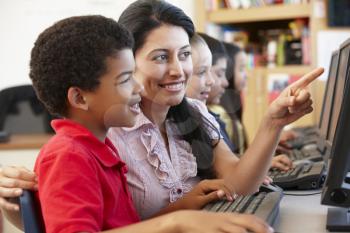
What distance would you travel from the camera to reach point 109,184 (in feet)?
2.92

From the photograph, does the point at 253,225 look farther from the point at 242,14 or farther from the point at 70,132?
the point at 242,14

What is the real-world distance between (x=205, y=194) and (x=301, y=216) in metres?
0.20

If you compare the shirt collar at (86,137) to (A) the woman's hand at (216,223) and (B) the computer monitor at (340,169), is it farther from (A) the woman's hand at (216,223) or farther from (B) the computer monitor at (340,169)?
(B) the computer monitor at (340,169)

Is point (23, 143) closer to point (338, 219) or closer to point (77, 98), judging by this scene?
point (77, 98)

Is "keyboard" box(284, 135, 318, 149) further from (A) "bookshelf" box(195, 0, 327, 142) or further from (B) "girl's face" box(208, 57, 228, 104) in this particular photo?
(A) "bookshelf" box(195, 0, 327, 142)

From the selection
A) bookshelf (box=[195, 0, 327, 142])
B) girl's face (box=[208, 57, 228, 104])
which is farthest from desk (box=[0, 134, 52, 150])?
bookshelf (box=[195, 0, 327, 142])

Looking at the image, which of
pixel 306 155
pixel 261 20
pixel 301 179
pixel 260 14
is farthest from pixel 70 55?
pixel 261 20

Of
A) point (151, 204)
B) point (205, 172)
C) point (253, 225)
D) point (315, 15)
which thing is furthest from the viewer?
point (315, 15)

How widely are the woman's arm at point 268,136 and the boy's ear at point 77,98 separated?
14.7 inches

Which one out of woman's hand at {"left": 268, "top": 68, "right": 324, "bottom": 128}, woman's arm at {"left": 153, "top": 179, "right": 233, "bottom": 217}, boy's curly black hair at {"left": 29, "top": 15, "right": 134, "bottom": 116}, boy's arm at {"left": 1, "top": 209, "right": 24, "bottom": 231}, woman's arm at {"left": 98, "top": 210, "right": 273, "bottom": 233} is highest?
boy's curly black hair at {"left": 29, "top": 15, "right": 134, "bottom": 116}

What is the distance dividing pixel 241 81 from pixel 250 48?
1.62 metres

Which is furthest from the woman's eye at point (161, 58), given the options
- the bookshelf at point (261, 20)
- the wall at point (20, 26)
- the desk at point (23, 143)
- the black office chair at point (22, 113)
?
the wall at point (20, 26)

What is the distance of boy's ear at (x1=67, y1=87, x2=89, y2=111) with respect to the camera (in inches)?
36.6

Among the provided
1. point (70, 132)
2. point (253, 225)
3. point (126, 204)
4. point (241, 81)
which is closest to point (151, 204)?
point (126, 204)
